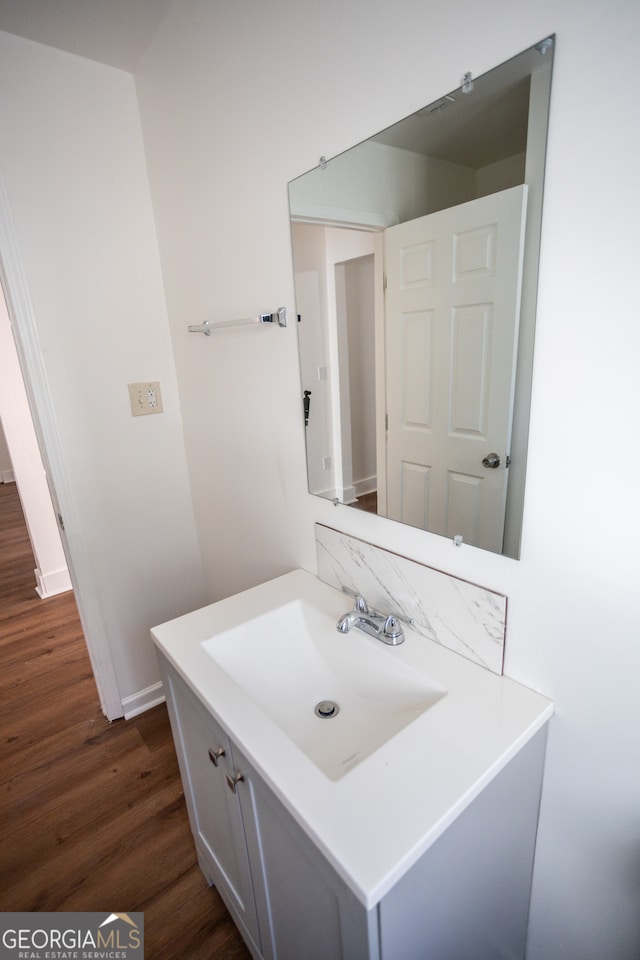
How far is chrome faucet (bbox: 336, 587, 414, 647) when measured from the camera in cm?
110

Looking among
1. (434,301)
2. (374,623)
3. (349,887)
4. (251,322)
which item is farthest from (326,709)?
(251,322)

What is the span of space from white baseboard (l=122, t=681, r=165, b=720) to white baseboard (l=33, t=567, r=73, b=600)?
144 cm

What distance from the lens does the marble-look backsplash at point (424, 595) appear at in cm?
96

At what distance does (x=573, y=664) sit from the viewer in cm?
85

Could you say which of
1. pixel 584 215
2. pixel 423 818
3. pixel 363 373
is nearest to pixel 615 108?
pixel 584 215

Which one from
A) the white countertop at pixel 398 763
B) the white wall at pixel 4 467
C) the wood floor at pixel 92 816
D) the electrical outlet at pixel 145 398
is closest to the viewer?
the white countertop at pixel 398 763

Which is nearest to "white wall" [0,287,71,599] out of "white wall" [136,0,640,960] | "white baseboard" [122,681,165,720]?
"white baseboard" [122,681,165,720]

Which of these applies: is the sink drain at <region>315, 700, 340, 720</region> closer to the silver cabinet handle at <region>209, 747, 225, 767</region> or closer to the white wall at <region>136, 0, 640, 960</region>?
the silver cabinet handle at <region>209, 747, 225, 767</region>

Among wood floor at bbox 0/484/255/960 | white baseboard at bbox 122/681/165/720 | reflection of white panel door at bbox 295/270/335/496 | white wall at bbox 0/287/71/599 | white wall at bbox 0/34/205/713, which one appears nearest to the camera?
reflection of white panel door at bbox 295/270/335/496

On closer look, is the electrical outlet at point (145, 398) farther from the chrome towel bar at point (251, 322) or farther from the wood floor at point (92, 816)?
the wood floor at point (92, 816)

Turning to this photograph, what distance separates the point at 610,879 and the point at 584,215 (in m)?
1.17

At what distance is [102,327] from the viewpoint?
177 cm

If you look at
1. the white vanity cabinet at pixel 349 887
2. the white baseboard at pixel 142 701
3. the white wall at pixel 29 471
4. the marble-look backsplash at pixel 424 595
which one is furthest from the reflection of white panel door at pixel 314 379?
the white wall at pixel 29 471

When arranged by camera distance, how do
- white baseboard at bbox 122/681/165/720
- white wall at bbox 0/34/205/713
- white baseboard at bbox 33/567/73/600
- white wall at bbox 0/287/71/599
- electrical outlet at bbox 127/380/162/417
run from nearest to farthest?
1. white wall at bbox 0/34/205/713
2. electrical outlet at bbox 127/380/162/417
3. white baseboard at bbox 122/681/165/720
4. white wall at bbox 0/287/71/599
5. white baseboard at bbox 33/567/73/600
